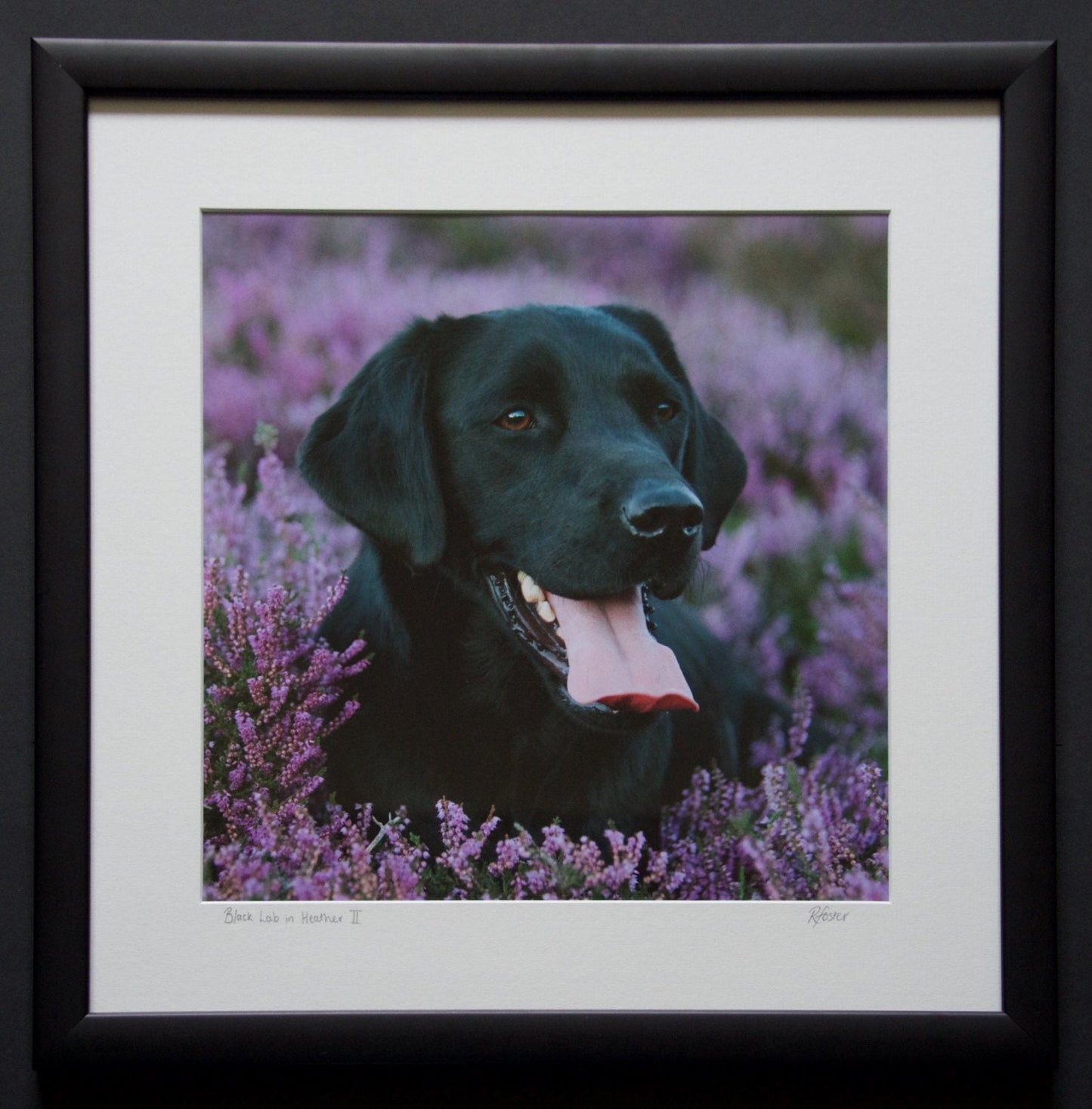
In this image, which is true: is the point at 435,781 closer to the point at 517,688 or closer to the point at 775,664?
the point at 517,688

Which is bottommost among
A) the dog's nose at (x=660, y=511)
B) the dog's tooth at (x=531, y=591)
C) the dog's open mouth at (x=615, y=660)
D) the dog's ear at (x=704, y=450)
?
the dog's open mouth at (x=615, y=660)

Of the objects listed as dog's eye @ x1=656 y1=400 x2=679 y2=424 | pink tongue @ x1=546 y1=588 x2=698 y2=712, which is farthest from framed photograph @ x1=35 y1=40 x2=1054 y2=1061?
dog's eye @ x1=656 y1=400 x2=679 y2=424

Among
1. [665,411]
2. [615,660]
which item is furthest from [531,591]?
[665,411]

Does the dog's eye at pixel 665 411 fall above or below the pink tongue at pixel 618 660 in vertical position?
above

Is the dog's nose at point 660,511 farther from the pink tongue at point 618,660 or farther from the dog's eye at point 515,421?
the dog's eye at point 515,421

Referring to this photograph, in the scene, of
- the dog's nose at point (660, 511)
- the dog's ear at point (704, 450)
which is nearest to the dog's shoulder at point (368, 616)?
the dog's nose at point (660, 511)

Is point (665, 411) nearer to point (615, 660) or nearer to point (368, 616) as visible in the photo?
point (615, 660)

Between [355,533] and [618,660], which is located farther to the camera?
[355,533]
